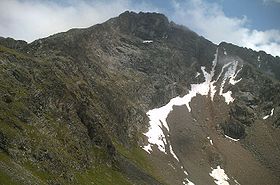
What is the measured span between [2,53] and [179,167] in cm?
7731

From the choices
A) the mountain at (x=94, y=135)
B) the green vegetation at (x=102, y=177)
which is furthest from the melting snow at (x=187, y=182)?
the green vegetation at (x=102, y=177)

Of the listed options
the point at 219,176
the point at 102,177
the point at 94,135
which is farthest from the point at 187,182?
the point at 102,177

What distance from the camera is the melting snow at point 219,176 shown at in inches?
6137

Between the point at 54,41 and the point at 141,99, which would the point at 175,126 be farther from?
the point at 54,41

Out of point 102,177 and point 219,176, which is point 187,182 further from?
point 102,177

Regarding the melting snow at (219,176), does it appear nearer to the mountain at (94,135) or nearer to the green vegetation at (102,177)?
the mountain at (94,135)

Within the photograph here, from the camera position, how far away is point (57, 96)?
351 feet

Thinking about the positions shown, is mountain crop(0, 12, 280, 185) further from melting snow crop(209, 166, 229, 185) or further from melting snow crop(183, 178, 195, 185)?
melting snow crop(183, 178, 195, 185)

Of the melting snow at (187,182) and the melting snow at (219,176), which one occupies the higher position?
the melting snow at (219,176)

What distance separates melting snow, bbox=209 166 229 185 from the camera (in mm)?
155887

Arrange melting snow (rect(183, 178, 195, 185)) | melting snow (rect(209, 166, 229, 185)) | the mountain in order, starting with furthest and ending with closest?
melting snow (rect(209, 166, 229, 185)) < melting snow (rect(183, 178, 195, 185)) < the mountain

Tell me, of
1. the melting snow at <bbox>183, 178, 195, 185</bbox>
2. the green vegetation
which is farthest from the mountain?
the melting snow at <bbox>183, 178, 195, 185</bbox>

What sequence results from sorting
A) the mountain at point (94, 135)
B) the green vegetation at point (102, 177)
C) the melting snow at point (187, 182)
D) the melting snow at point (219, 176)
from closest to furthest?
the mountain at point (94, 135) < the green vegetation at point (102, 177) < the melting snow at point (187, 182) < the melting snow at point (219, 176)

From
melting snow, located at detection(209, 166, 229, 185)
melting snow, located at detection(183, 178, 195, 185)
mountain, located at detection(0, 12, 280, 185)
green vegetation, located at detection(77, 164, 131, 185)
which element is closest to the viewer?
mountain, located at detection(0, 12, 280, 185)
